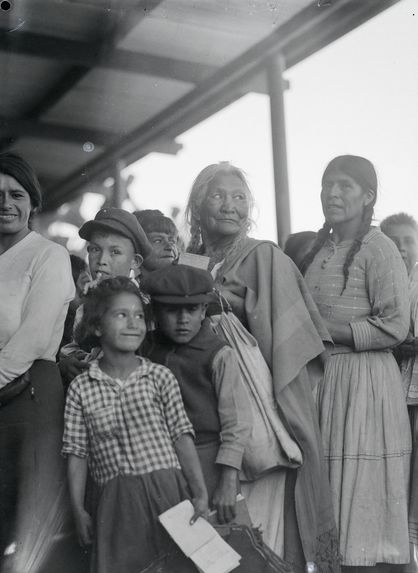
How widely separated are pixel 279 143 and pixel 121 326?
1074mm

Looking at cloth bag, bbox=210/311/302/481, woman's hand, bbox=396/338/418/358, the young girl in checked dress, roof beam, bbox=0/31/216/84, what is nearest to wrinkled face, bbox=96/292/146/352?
the young girl in checked dress

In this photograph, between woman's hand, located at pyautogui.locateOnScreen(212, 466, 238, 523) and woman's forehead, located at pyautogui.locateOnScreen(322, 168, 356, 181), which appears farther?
woman's forehead, located at pyautogui.locateOnScreen(322, 168, 356, 181)

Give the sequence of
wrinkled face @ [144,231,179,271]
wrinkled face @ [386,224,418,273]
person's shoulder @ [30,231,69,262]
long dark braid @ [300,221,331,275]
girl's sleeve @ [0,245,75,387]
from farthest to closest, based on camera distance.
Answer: wrinkled face @ [386,224,418,273] < long dark braid @ [300,221,331,275] < wrinkled face @ [144,231,179,271] < person's shoulder @ [30,231,69,262] < girl's sleeve @ [0,245,75,387]

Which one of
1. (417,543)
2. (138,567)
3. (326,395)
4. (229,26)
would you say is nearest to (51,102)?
(229,26)

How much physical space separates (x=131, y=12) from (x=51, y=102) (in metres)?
0.43

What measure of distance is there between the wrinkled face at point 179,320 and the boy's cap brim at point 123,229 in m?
0.28

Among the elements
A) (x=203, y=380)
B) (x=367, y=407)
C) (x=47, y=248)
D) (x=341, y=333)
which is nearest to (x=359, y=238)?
(x=341, y=333)

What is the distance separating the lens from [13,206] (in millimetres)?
2557

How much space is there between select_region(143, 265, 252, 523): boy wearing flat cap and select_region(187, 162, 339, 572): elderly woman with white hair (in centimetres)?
15

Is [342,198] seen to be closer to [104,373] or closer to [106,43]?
[106,43]

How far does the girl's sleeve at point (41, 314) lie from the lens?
2377mm

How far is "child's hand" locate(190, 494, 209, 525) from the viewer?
2277mm

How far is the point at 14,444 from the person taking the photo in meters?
2.42

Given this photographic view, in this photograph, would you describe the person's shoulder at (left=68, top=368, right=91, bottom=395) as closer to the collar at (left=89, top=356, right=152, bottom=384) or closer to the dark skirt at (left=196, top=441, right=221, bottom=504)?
the collar at (left=89, top=356, right=152, bottom=384)
